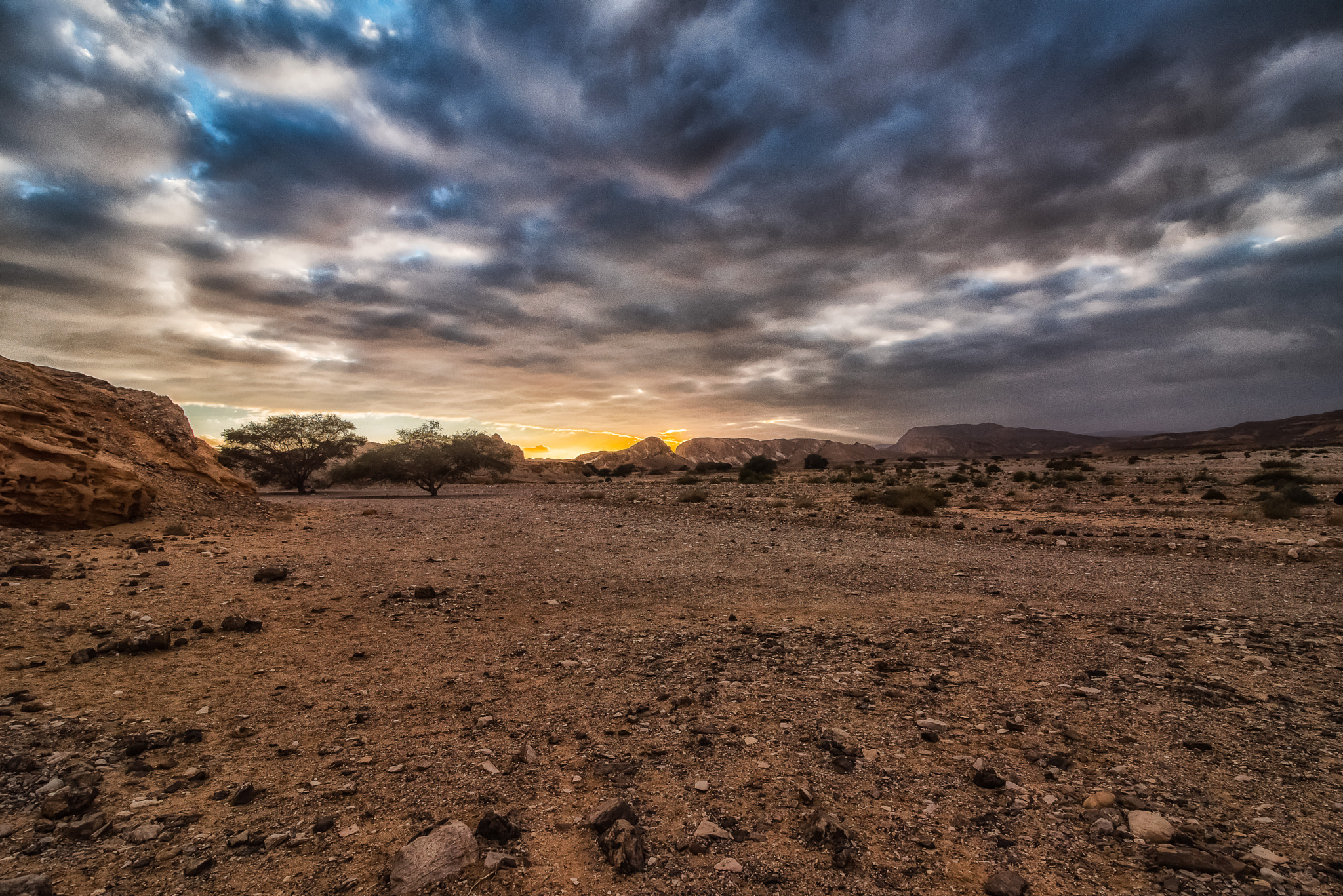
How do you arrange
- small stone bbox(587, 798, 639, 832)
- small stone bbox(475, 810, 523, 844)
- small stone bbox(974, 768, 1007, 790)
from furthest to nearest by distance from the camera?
small stone bbox(974, 768, 1007, 790) < small stone bbox(587, 798, 639, 832) < small stone bbox(475, 810, 523, 844)

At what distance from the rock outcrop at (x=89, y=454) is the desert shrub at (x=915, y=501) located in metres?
23.4

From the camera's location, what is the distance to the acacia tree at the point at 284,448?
40.5 metres

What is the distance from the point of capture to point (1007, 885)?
2713 millimetres

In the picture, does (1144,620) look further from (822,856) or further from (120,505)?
(120,505)

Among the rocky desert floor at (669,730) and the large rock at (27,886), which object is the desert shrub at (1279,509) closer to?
the rocky desert floor at (669,730)

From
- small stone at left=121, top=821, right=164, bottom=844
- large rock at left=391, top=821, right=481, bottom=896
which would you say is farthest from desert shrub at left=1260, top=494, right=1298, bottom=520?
small stone at left=121, top=821, right=164, bottom=844

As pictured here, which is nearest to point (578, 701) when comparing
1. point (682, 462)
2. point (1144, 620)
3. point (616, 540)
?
point (1144, 620)

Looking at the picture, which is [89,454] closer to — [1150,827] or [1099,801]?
[1099,801]

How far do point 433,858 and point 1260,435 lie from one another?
174 m

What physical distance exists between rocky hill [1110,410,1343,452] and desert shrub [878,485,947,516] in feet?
344

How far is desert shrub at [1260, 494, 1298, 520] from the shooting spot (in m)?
17.0

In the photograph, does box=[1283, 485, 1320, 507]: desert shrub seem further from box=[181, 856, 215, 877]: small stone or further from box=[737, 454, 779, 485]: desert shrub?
box=[181, 856, 215, 877]: small stone

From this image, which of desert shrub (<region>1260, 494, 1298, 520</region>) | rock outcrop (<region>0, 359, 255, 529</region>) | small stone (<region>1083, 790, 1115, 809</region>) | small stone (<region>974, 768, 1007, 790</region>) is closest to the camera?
small stone (<region>1083, 790, 1115, 809</region>)

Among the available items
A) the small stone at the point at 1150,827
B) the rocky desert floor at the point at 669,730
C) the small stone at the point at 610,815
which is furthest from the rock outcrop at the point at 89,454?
the small stone at the point at 1150,827
